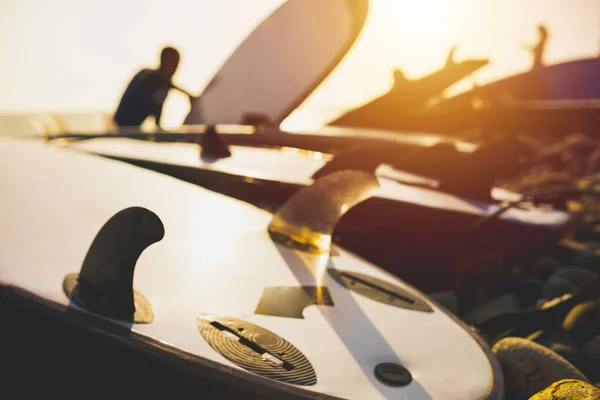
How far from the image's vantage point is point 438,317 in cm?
125

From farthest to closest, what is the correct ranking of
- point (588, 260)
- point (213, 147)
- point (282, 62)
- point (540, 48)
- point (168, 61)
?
point (540, 48), point (282, 62), point (168, 61), point (213, 147), point (588, 260)

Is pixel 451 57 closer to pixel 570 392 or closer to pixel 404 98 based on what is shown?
pixel 404 98

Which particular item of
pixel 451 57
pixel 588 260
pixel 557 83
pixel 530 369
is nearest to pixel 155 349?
pixel 530 369

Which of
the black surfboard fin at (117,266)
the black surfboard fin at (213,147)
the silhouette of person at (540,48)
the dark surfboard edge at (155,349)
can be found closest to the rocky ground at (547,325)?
the dark surfboard edge at (155,349)

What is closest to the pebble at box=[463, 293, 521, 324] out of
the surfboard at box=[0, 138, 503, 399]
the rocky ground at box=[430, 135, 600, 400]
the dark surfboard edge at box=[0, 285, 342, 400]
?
the rocky ground at box=[430, 135, 600, 400]

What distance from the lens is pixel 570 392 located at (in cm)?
87

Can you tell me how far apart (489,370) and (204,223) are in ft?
3.01

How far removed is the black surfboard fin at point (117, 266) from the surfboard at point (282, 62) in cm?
457

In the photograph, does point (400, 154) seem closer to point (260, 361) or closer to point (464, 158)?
point (464, 158)

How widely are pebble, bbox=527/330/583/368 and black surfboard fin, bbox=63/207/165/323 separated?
3.55ft

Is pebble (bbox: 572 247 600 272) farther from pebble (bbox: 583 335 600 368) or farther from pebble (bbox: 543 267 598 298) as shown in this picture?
pebble (bbox: 583 335 600 368)

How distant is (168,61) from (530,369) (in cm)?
403

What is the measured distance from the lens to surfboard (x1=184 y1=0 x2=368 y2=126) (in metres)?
5.45

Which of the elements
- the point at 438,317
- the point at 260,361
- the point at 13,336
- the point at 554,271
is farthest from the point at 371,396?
the point at 554,271
